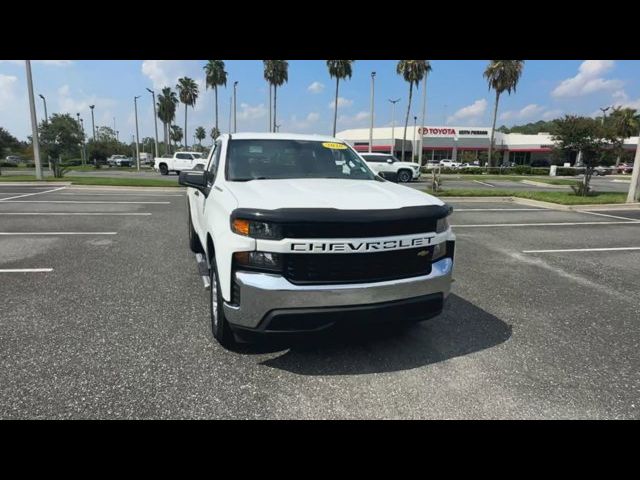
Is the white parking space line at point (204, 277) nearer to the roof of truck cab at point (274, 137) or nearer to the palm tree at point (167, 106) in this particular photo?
the roof of truck cab at point (274, 137)

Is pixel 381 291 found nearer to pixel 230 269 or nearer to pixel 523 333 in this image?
pixel 230 269

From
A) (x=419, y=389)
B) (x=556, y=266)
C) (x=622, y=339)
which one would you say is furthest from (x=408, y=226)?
(x=556, y=266)

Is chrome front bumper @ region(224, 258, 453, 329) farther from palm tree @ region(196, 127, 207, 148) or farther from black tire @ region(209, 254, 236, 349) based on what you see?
palm tree @ region(196, 127, 207, 148)

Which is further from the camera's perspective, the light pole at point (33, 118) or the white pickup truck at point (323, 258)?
the light pole at point (33, 118)

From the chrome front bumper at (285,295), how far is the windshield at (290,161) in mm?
1450

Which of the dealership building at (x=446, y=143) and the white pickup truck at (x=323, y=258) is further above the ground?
the dealership building at (x=446, y=143)

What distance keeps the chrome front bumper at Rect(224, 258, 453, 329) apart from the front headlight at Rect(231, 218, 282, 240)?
265 mm

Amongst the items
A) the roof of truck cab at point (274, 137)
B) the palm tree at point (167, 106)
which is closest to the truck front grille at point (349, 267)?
the roof of truck cab at point (274, 137)

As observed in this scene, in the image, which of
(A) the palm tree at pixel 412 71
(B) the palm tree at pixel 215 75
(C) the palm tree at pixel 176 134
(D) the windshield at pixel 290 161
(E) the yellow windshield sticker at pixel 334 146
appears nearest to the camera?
(D) the windshield at pixel 290 161

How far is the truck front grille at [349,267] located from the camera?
9.09ft

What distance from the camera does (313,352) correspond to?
3389mm

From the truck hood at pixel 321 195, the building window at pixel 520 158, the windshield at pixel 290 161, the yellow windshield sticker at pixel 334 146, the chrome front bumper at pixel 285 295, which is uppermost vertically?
the building window at pixel 520 158

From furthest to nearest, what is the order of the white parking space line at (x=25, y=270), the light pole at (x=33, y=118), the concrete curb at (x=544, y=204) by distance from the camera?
the light pole at (x=33, y=118), the concrete curb at (x=544, y=204), the white parking space line at (x=25, y=270)
